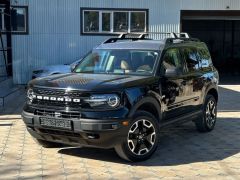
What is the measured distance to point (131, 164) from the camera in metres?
6.73

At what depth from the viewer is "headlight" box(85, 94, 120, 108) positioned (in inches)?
251

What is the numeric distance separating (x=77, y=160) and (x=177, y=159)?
1.53 meters

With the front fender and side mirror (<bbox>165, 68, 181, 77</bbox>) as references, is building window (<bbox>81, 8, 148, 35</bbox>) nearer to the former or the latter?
side mirror (<bbox>165, 68, 181, 77</bbox>)

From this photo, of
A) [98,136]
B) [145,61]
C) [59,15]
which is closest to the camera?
[98,136]

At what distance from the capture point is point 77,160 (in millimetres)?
6910

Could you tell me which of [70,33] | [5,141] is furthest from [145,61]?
[70,33]

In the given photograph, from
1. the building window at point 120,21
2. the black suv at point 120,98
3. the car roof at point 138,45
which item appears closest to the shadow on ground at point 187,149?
the black suv at point 120,98

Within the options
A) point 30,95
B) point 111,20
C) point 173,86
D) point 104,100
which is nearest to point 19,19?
point 111,20

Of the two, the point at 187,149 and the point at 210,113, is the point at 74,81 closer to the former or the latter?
the point at 187,149

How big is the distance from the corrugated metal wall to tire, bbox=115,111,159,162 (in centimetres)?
1143

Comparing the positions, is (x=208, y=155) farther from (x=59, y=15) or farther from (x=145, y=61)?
(x=59, y=15)

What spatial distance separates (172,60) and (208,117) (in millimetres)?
1850

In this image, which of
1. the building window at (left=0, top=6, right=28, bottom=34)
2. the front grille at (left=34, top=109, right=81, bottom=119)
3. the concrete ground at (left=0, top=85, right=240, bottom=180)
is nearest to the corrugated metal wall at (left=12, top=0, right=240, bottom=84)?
the building window at (left=0, top=6, right=28, bottom=34)

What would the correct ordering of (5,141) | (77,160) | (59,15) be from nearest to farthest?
(77,160), (5,141), (59,15)
